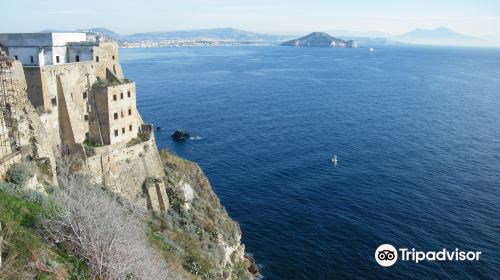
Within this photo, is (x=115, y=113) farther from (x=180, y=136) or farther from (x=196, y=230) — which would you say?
(x=180, y=136)

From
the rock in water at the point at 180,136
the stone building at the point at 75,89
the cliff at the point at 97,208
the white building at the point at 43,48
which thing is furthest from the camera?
the rock in water at the point at 180,136

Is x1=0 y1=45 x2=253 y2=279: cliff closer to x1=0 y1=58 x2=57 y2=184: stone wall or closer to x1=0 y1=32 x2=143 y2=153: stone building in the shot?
x1=0 y1=58 x2=57 y2=184: stone wall

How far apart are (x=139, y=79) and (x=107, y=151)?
131m

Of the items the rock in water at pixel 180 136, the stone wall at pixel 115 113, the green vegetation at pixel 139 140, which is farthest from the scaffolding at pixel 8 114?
the rock in water at pixel 180 136

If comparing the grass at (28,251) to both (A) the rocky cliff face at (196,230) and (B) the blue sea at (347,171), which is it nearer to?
(A) the rocky cliff face at (196,230)

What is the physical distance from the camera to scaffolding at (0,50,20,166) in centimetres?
3303

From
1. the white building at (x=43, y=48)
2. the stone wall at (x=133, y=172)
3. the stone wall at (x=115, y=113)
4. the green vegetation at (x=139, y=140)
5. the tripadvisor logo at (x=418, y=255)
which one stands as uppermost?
the white building at (x=43, y=48)

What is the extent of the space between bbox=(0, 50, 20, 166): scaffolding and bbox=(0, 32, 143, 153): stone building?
5.38 m

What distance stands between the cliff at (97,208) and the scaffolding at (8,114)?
3.8 inches

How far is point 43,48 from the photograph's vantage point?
47.0m

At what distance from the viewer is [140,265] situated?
2616cm

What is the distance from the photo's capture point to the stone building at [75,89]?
138ft

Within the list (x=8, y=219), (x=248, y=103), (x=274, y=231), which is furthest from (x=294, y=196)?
(x=248, y=103)

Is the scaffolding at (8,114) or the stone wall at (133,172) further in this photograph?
the stone wall at (133,172)
